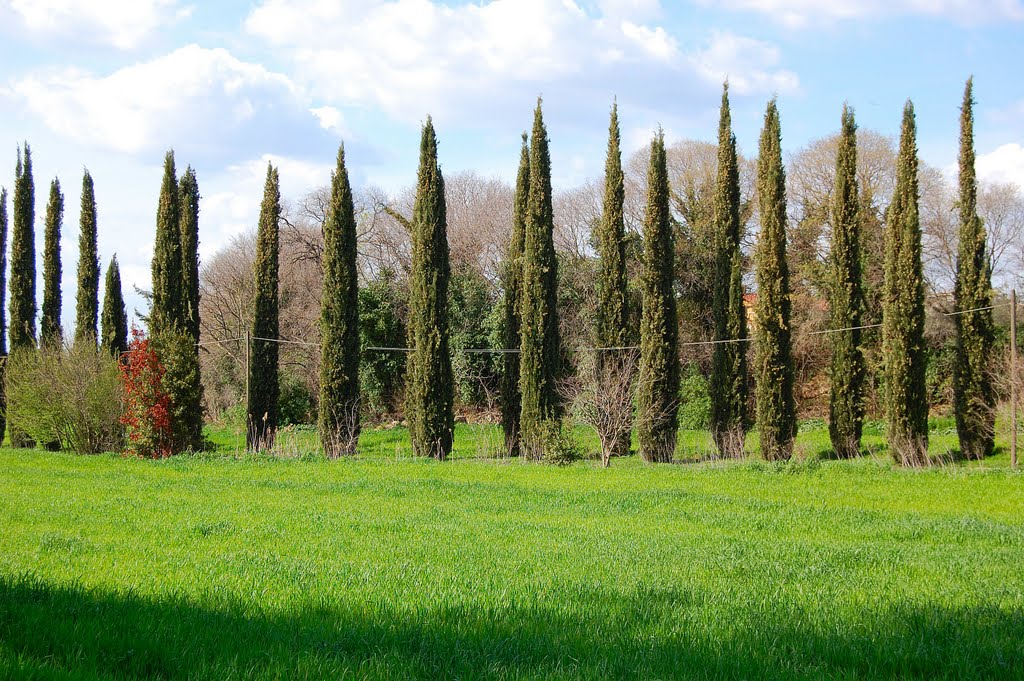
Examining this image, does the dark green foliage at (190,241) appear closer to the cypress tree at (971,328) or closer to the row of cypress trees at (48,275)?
the row of cypress trees at (48,275)

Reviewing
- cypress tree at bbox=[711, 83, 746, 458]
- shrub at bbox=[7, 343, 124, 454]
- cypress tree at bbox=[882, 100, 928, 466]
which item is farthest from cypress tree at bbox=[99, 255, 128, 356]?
cypress tree at bbox=[882, 100, 928, 466]

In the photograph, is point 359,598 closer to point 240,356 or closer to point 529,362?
point 529,362

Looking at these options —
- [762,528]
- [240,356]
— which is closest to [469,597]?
[762,528]

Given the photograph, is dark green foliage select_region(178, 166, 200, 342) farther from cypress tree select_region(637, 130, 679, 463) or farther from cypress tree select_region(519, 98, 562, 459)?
cypress tree select_region(637, 130, 679, 463)

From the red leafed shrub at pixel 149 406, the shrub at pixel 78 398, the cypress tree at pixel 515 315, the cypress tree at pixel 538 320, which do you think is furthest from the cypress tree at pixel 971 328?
the shrub at pixel 78 398

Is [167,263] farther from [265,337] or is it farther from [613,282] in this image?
[613,282]

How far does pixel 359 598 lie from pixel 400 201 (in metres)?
41.9

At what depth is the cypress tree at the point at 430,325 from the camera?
953 inches

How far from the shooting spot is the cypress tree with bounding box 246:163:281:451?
27.7 metres

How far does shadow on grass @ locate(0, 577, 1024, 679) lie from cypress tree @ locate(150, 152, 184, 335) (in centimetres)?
1993

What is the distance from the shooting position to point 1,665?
4.02m

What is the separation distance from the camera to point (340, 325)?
25250 millimetres

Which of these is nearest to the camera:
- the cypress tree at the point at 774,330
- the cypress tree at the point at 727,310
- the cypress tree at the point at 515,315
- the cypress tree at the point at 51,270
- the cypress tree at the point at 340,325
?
the cypress tree at the point at 774,330

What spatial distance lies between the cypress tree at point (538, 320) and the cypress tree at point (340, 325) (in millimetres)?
5149
